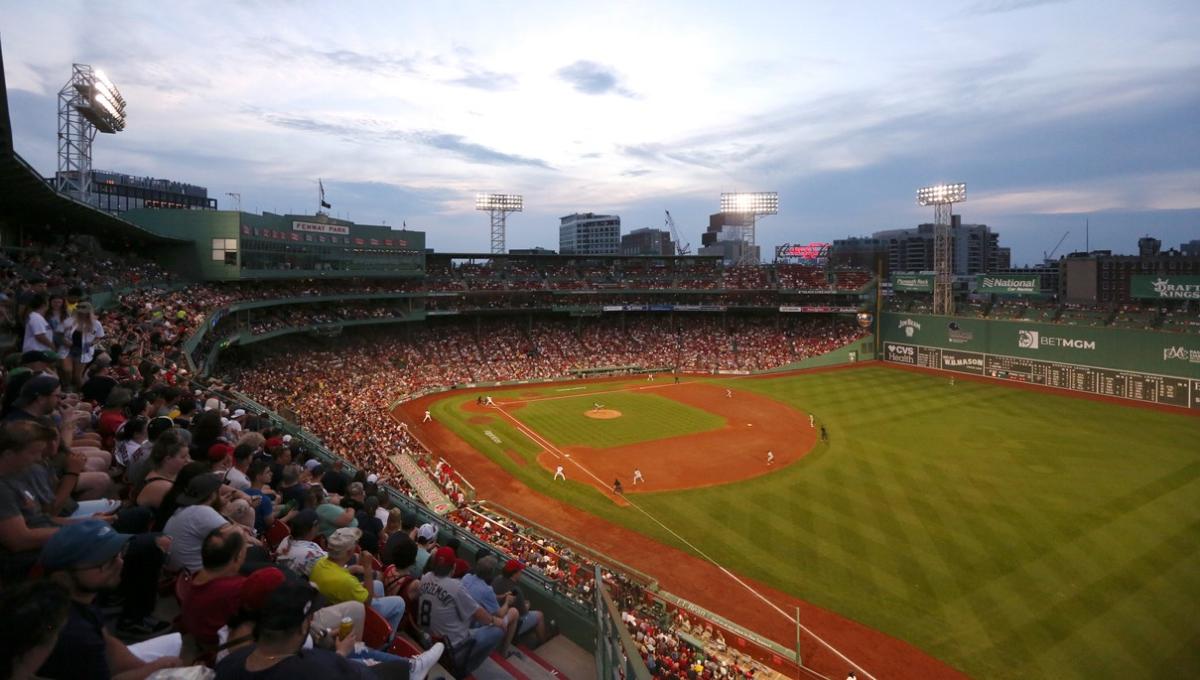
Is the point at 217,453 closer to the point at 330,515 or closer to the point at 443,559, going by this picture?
the point at 330,515

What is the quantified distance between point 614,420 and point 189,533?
35.5 m

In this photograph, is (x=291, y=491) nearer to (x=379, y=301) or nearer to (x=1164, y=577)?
(x=1164, y=577)

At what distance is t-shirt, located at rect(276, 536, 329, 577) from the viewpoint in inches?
217

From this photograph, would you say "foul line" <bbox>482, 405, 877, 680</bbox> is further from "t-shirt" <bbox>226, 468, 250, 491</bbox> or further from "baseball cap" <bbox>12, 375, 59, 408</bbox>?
"baseball cap" <bbox>12, 375, 59, 408</bbox>

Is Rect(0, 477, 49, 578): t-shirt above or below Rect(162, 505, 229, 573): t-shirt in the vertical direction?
above

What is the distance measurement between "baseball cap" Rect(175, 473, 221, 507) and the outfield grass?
29.3 meters

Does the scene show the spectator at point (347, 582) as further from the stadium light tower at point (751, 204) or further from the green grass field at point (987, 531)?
the stadium light tower at point (751, 204)

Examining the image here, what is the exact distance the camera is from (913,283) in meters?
59.9

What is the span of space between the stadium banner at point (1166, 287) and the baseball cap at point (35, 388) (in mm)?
57791

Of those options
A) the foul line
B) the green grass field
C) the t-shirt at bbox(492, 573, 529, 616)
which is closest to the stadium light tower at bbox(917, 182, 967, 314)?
the green grass field

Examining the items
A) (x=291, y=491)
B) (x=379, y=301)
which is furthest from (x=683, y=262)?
(x=291, y=491)

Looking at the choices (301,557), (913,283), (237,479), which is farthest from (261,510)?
(913,283)

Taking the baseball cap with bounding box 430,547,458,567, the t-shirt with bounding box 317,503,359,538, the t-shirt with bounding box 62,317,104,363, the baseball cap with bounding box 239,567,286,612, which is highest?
the t-shirt with bounding box 62,317,104,363

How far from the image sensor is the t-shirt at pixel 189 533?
5070mm
